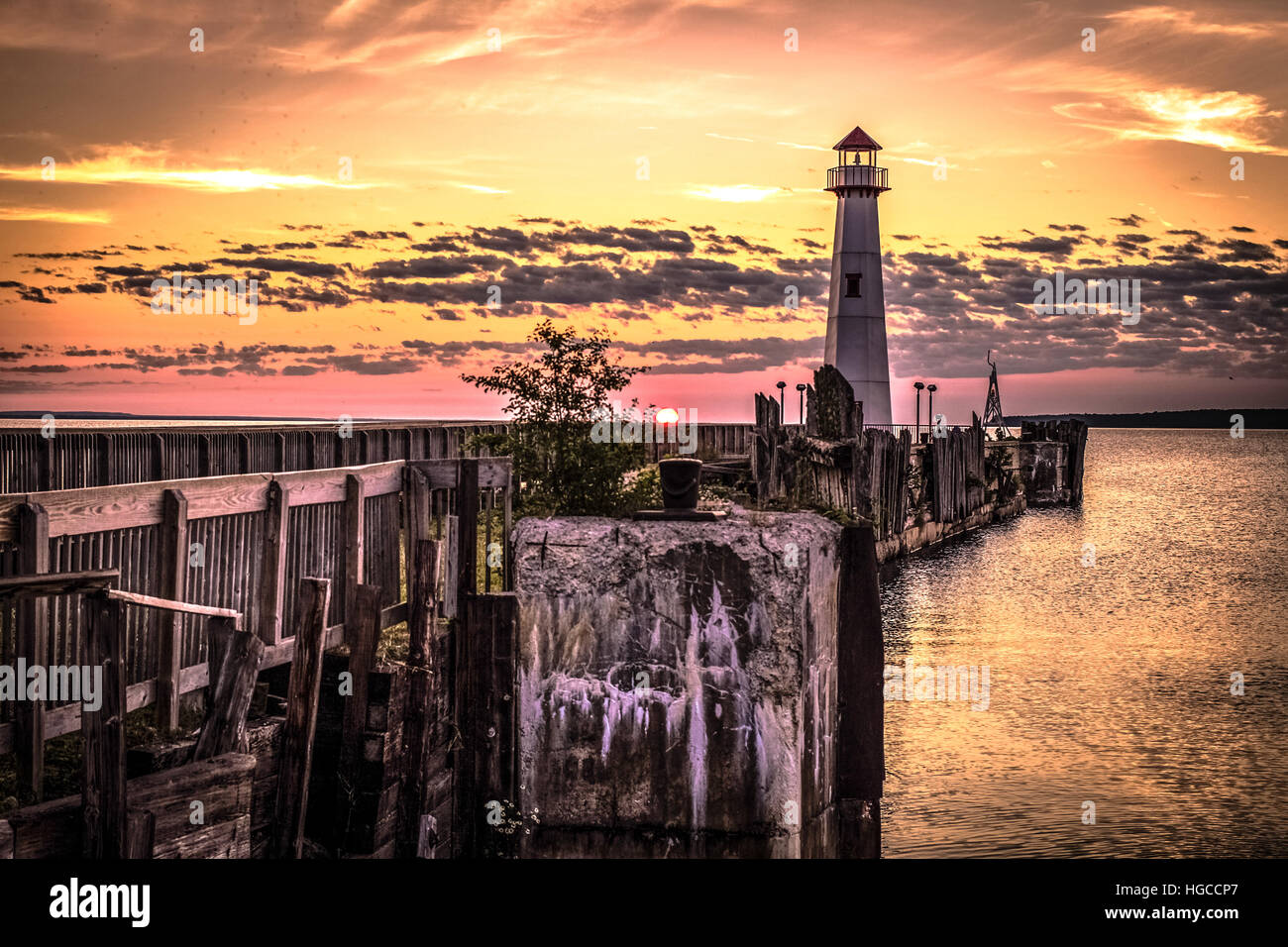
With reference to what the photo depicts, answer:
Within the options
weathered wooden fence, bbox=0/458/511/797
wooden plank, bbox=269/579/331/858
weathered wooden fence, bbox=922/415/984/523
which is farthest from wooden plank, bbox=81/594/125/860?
weathered wooden fence, bbox=922/415/984/523

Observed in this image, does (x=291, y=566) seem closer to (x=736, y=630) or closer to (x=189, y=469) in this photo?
(x=736, y=630)

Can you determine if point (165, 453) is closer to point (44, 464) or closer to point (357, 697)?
point (44, 464)

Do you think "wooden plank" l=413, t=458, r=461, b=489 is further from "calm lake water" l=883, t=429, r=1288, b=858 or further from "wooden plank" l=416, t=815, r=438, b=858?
"calm lake water" l=883, t=429, r=1288, b=858

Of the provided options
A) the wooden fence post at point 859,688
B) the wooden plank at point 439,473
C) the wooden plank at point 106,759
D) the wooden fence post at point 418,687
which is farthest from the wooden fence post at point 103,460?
the wooden fence post at point 859,688

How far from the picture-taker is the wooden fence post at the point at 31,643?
263 inches

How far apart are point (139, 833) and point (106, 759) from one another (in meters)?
0.45

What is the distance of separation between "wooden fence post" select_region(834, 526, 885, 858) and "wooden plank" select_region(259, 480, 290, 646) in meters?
4.42

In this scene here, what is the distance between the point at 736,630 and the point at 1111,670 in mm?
19763

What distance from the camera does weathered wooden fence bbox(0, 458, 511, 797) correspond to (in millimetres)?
6867

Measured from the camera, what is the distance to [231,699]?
7.01 metres

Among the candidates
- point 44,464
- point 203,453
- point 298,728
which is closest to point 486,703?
point 298,728

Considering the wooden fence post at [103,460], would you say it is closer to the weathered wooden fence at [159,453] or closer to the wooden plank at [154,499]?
the weathered wooden fence at [159,453]

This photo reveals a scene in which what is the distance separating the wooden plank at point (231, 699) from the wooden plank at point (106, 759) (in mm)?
758
